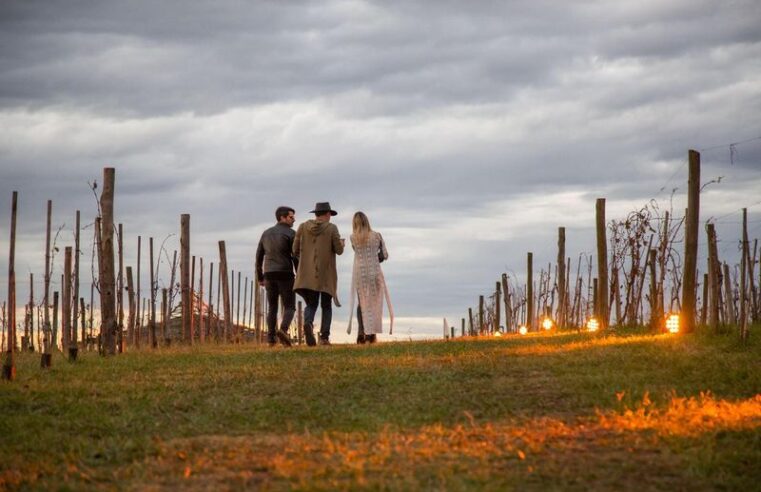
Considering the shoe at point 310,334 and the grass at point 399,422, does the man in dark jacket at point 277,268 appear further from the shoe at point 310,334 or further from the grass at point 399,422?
the grass at point 399,422

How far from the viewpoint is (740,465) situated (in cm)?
608

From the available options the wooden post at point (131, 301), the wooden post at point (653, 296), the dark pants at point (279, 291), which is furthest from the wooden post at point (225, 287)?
the wooden post at point (653, 296)

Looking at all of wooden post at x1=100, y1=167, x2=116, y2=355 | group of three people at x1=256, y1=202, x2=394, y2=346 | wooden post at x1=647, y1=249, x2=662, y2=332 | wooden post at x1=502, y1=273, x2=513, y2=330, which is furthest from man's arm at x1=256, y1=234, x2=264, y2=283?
wooden post at x1=502, y1=273, x2=513, y2=330

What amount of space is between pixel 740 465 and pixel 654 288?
1179 centimetres

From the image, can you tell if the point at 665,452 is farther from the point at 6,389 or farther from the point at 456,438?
the point at 6,389

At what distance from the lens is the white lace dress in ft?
55.9

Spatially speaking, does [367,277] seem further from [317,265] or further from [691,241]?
[691,241]

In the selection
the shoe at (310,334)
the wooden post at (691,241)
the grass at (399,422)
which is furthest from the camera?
the shoe at (310,334)

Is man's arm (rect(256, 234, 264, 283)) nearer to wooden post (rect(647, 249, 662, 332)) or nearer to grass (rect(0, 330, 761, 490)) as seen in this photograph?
grass (rect(0, 330, 761, 490))

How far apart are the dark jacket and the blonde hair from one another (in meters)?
1.12

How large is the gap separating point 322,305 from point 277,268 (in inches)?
37.4

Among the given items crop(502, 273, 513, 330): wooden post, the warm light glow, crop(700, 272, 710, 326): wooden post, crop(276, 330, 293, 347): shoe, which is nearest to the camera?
the warm light glow

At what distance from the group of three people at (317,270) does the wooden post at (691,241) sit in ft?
16.2

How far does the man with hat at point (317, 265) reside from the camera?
1606 cm
